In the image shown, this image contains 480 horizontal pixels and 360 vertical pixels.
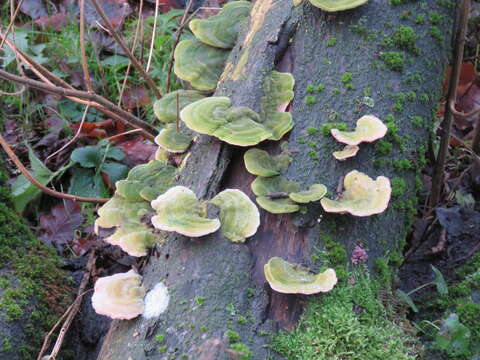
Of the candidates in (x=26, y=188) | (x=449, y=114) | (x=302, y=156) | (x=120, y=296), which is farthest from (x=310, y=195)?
(x=26, y=188)

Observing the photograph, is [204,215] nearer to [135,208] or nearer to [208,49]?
[135,208]

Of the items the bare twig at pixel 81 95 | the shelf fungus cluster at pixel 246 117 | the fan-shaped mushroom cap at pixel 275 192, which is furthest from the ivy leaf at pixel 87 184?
the fan-shaped mushroom cap at pixel 275 192

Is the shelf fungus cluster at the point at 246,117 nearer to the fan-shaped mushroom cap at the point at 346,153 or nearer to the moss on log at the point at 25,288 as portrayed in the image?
the fan-shaped mushroom cap at the point at 346,153

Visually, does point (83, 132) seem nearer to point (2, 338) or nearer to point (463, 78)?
point (2, 338)

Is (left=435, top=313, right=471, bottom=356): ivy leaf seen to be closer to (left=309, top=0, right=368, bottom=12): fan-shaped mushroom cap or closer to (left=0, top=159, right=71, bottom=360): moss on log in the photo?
(left=309, top=0, right=368, bottom=12): fan-shaped mushroom cap

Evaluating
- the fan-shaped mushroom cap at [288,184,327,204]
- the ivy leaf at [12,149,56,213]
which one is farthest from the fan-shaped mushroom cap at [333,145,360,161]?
the ivy leaf at [12,149,56,213]

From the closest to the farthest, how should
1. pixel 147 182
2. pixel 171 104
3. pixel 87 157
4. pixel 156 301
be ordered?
1. pixel 156 301
2. pixel 147 182
3. pixel 171 104
4. pixel 87 157
